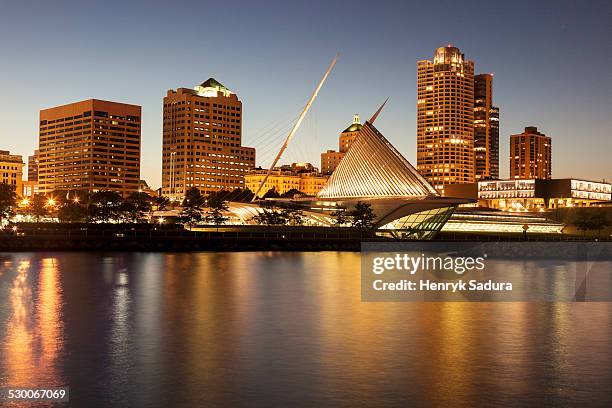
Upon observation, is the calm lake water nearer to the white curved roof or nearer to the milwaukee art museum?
the milwaukee art museum

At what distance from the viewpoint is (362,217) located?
3848 inches

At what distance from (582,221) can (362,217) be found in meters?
52.7

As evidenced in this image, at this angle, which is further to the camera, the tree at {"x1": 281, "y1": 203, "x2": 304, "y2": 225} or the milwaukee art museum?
the tree at {"x1": 281, "y1": 203, "x2": 304, "y2": 225}

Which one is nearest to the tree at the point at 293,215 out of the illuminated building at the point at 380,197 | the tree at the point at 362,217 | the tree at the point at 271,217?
the tree at the point at 271,217

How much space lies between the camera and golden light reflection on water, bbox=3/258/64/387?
645 inches

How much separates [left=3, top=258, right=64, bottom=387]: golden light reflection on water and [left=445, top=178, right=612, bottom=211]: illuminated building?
140233 millimetres

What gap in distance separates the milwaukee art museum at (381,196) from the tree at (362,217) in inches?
60.8

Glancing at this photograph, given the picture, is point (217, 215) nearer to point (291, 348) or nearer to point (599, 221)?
point (599, 221)

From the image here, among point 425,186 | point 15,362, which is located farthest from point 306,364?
point 425,186

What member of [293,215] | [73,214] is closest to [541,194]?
[293,215]

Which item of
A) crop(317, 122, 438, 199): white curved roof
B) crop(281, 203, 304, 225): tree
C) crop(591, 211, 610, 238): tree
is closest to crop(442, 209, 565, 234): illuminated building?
crop(591, 211, 610, 238): tree

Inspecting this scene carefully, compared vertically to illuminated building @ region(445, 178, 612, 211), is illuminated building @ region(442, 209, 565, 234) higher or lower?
lower

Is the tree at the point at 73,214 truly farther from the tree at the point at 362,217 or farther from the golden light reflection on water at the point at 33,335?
the golden light reflection on water at the point at 33,335

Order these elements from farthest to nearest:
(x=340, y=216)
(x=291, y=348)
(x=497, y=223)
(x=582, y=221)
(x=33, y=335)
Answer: (x=497, y=223) → (x=582, y=221) → (x=340, y=216) → (x=33, y=335) → (x=291, y=348)
